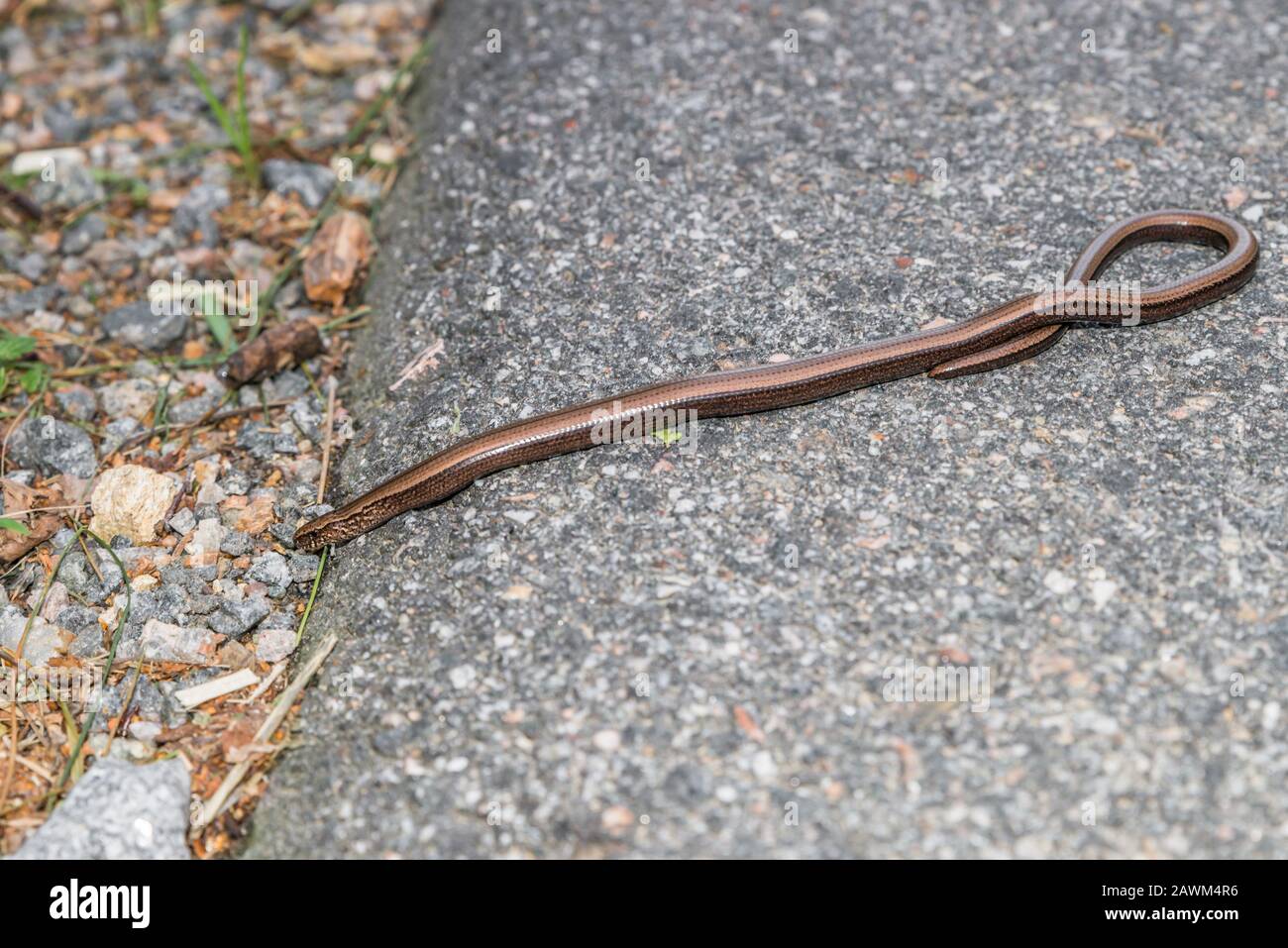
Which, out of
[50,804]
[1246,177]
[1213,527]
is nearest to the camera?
[50,804]

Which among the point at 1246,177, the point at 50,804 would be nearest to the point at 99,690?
the point at 50,804

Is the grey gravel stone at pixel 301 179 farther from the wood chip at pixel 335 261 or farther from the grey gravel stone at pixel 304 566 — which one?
the grey gravel stone at pixel 304 566

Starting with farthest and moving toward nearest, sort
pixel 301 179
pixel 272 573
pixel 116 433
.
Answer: pixel 301 179 < pixel 116 433 < pixel 272 573

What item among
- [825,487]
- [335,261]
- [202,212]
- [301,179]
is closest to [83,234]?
[202,212]

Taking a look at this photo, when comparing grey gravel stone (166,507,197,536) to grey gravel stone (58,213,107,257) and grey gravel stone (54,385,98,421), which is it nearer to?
grey gravel stone (54,385,98,421)

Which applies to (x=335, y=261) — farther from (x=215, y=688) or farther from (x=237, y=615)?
(x=215, y=688)

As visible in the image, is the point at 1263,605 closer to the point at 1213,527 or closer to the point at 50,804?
the point at 1213,527

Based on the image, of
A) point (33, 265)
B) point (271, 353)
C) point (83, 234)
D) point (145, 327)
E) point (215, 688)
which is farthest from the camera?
point (83, 234)

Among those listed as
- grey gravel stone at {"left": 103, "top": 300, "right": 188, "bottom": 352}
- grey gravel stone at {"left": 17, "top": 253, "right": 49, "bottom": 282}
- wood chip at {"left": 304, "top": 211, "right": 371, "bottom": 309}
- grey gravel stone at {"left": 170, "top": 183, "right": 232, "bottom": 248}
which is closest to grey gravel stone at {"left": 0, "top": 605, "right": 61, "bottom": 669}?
grey gravel stone at {"left": 103, "top": 300, "right": 188, "bottom": 352}
